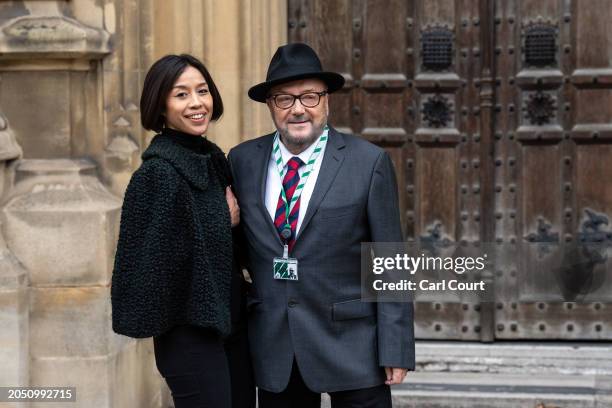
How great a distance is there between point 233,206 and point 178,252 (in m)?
0.33

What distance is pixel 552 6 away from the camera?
5.57 metres

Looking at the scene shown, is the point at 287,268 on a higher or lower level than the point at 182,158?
lower

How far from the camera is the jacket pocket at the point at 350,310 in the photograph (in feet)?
11.4

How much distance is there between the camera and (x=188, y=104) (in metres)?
3.35

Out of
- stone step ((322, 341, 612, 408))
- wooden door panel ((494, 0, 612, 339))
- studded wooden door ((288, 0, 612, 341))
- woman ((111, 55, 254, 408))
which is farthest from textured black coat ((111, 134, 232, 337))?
wooden door panel ((494, 0, 612, 339))

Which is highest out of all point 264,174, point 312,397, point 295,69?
point 295,69

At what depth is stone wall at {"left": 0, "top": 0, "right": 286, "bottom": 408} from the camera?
4746 millimetres

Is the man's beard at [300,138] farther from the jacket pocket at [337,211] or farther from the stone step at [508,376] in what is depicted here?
the stone step at [508,376]

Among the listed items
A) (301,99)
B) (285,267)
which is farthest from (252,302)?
(301,99)

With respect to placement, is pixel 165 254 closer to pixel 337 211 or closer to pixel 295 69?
pixel 337 211

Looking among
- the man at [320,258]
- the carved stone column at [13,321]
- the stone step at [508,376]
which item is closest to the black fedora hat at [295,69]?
the man at [320,258]

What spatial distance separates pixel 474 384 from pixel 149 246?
8.70 feet

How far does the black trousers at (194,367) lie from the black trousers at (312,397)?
0.27 metres

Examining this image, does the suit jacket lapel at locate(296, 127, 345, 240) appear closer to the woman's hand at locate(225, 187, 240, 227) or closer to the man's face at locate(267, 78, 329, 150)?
the man's face at locate(267, 78, 329, 150)
